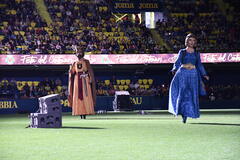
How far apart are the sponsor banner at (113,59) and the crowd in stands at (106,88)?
1.49 m

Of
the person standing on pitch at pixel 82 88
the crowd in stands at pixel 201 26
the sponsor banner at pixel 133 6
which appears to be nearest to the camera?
the person standing on pitch at pixel 82 88

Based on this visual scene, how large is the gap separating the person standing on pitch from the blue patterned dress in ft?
15.3

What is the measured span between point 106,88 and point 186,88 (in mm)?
20388

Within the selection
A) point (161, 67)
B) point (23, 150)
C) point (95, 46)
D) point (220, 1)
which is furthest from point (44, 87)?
point (23, 150)

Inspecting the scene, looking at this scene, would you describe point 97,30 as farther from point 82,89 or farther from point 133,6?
point 82,89

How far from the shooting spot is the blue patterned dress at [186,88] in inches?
631

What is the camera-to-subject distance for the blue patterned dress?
16031mm

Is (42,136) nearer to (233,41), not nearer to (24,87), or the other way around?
(24,87)

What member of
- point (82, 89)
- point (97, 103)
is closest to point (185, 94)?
point (82, 89)

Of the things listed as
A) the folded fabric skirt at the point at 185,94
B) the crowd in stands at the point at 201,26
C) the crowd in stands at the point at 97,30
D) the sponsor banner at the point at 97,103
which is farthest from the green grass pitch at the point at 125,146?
the crowd in stands at the point at 201,26

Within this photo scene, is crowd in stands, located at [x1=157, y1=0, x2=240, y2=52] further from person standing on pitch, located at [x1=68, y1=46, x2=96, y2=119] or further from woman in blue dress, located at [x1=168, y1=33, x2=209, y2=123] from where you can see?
woman in blue dress, located at [x1=168, y1=33, x2=209, y2=123]

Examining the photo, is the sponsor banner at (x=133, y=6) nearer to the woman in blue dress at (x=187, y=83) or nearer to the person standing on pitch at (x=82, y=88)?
the person standing on pitch at (x=82, y=88)

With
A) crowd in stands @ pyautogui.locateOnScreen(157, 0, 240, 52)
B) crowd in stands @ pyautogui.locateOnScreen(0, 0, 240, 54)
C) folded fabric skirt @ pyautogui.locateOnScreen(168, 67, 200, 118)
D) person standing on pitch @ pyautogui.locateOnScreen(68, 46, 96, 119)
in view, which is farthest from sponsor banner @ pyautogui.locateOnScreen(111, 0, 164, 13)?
folded fabric skirt @ pyautogui.locateOnScreen(168, 67, 200, 118)

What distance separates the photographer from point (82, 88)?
20438mm
